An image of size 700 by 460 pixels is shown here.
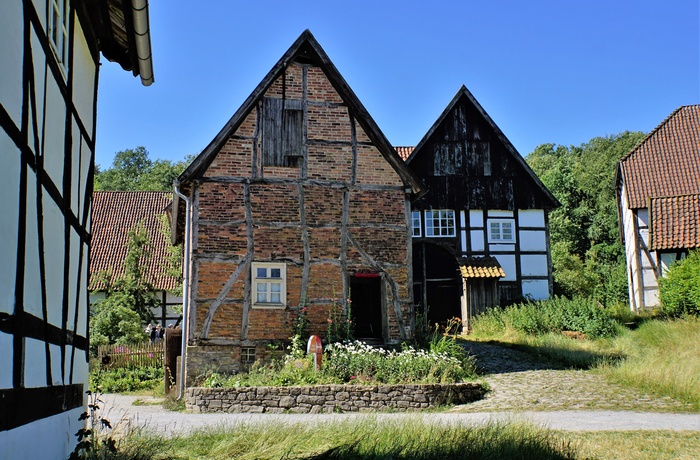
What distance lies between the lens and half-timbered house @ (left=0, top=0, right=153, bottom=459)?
19.1ft

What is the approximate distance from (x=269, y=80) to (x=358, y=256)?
15.5ft

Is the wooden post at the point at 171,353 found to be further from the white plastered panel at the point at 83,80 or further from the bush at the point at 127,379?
the white plastered panel at the point at 83,80

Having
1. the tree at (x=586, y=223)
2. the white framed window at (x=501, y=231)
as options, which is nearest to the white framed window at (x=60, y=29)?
the white framed window at (x=501, y=231)

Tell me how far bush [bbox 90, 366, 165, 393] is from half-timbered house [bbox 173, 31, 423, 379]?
4546 mm

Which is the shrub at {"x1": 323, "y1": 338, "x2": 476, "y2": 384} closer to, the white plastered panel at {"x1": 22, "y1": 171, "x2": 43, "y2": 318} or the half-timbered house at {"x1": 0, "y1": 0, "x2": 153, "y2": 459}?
the half-timbered house at {"x1": 0, "y1": 0, "x2": 153, "y2": 459}

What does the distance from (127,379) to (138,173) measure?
5563 cm

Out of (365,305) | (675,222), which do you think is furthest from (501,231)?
(365,305)

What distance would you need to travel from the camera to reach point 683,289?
24.0 m

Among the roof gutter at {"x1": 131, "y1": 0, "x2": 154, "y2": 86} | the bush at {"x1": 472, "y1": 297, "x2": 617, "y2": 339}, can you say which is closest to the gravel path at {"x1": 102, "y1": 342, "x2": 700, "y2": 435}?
the roof gutter at {"x1": 131, "y1": 0, "x2": 154, "y2": 86}

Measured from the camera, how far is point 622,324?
78.1 ft

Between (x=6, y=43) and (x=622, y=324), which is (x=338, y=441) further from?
(x=622, y=324)

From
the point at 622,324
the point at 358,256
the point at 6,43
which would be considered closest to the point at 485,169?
the point at 622,324

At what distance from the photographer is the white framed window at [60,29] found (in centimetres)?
755

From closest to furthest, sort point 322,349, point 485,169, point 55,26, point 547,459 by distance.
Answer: point 55,26 < point 547,459 < point 322,349 < point 485,169
